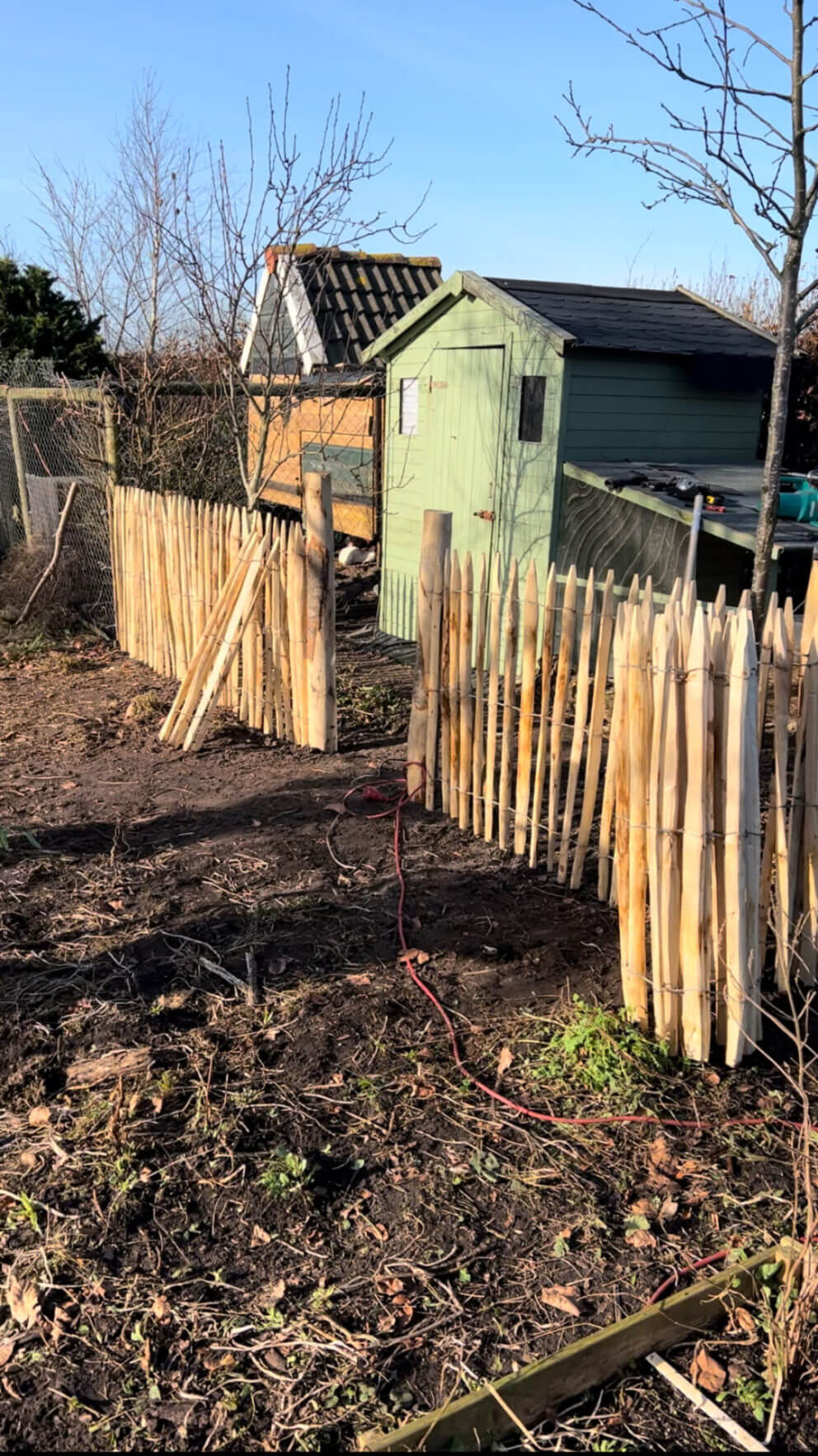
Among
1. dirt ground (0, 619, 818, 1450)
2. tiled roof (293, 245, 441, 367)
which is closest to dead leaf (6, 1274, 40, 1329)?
dirt ground (0, 619, 818, 1450)

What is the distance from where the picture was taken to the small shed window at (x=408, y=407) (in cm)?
956

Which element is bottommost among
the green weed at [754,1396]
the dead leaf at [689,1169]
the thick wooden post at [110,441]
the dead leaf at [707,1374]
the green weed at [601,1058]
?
the dead leaf at [707,1374]

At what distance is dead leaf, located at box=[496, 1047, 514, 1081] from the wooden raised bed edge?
986mm

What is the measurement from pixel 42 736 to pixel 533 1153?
5111mm

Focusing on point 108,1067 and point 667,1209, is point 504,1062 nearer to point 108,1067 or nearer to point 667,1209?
point 667,1209

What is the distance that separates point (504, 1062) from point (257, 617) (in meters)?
4.02

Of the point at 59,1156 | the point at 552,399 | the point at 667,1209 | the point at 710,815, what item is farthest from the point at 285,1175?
the point at 552,399

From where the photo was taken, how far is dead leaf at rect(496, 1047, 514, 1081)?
138 inches

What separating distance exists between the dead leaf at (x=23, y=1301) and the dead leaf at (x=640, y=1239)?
5.03 feet

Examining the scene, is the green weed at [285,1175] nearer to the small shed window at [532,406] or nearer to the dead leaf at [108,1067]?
the dead leaf at [108,1067]

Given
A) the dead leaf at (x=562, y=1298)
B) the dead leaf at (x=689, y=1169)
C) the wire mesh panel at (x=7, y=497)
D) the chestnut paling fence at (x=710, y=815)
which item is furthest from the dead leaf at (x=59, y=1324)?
the wire mesh panel at (x=7, y=497)

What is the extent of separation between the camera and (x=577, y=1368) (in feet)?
7.96

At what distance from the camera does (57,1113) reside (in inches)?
130

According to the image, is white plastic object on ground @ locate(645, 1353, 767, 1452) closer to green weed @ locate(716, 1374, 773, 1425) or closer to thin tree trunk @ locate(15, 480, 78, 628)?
green weed @ locate(716, 1374, 773, 1425)
